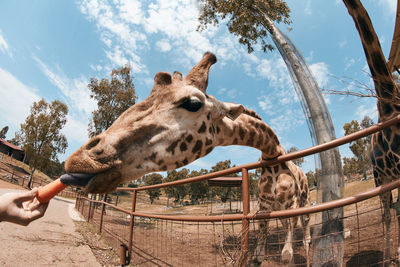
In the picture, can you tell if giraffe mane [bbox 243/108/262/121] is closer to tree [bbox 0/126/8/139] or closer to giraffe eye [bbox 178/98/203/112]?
giraffe eye [bbox 178/98/203/112]

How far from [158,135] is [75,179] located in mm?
649

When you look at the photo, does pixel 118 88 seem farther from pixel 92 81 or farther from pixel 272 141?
pixel 272 141

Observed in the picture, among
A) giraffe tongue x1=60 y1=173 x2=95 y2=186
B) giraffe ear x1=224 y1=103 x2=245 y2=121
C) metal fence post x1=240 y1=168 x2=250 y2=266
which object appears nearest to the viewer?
giraffe tongue x1=60 y1=173 x2=95 y2=186

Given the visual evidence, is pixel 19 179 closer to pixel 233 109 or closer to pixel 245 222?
pixel 233 109

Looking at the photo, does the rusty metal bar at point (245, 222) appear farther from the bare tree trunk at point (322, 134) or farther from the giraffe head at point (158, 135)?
the bare tree trunk at point (322, 134)

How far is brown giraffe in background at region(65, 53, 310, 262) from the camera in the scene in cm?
139

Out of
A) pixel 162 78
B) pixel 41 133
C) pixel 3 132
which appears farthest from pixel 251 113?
pixel 3 132

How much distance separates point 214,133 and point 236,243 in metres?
1.04

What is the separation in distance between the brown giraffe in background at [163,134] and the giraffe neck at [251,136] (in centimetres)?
2

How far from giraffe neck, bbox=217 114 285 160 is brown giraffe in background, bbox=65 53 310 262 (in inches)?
0.7

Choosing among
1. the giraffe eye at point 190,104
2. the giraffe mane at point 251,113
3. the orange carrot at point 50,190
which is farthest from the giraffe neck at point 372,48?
the orange carrot at point 50,190

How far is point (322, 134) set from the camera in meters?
6.10

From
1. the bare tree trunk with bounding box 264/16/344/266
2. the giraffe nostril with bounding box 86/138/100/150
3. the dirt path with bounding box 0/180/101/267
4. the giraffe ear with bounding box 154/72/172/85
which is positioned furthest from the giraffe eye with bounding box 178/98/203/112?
the dirt path with bounding box 0/180/101/267

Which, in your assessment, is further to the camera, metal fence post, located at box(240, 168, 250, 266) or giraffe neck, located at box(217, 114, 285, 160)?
giraffe neck, located at box(217, 114, 285, 160)
